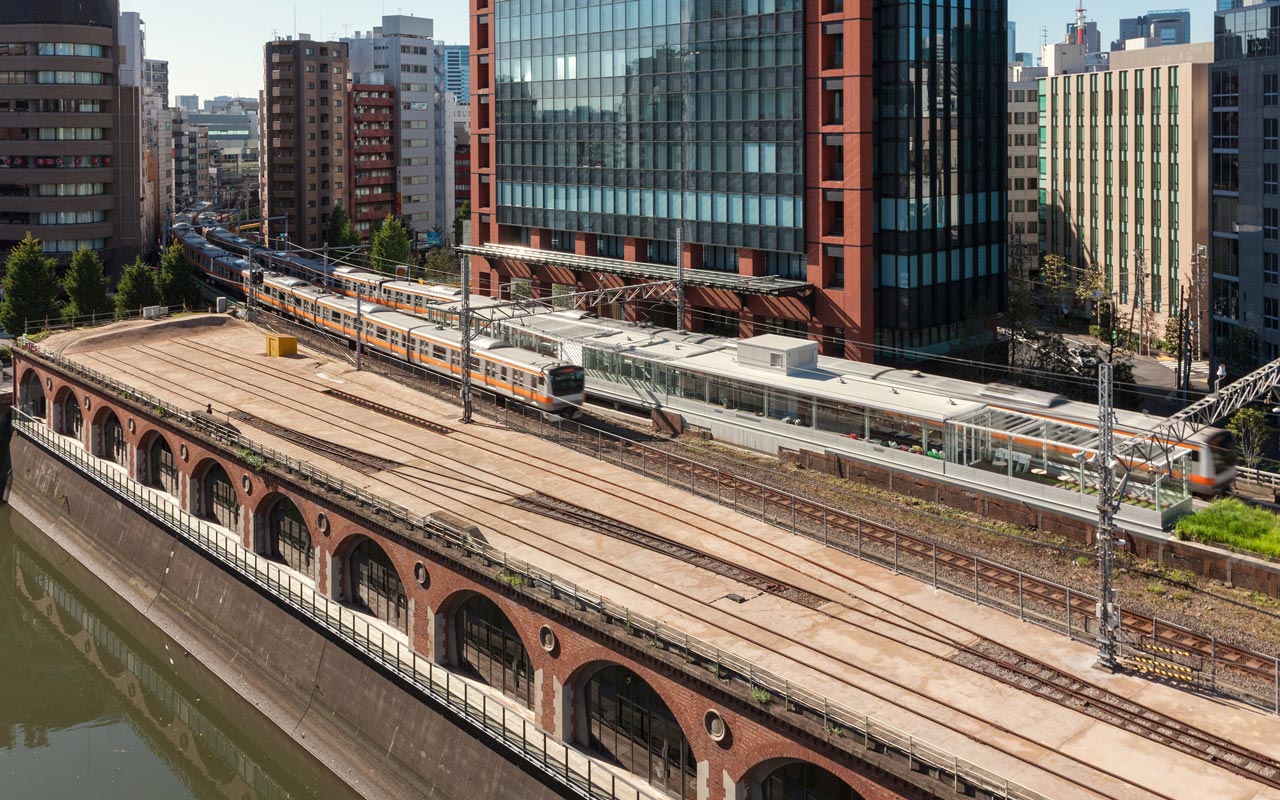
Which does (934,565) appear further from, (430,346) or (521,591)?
(430,346)

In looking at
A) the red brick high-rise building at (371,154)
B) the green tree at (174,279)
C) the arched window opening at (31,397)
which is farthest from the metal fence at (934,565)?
the red brick high-rise building at (371,154)

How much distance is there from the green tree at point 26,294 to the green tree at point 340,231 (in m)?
51.1

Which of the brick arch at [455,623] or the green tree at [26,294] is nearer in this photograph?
the brick arch at [455,623]

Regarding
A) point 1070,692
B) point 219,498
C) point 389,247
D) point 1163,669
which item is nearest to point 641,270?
point 219,498

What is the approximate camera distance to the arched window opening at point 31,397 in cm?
8471

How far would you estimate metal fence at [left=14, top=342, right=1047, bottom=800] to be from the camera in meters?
28.7

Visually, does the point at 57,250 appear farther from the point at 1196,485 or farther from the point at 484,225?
the point at 1196,485

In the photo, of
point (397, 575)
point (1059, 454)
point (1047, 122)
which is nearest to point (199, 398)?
point (397, 575)

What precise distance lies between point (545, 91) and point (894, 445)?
4589cm

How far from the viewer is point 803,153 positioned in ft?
235

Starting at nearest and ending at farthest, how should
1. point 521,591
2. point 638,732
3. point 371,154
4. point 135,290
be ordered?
point 638,732 < point 521,591 < point 135,290 < point 371,154

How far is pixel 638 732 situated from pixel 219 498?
32.5 meters

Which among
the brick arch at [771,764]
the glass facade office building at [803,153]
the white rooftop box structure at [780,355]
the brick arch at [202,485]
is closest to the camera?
the brick arch at [771,764]

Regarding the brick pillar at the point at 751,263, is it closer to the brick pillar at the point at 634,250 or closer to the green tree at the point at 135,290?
the brick pillar at the point at 634,250
